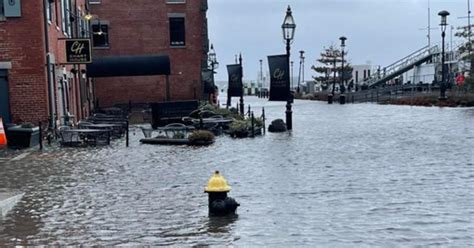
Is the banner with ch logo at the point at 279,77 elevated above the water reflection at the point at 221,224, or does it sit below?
above

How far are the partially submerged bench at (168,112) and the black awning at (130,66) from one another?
26.5 feet

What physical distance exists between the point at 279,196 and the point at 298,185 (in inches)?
43.8

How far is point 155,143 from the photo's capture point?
20.8 meters

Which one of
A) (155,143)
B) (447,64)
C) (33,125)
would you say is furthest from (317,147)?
(447,64)

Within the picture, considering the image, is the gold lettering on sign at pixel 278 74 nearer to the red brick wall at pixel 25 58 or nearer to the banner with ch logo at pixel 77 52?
the banner with ch logo at pixel 77 52

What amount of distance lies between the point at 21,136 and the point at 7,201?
30.4ft

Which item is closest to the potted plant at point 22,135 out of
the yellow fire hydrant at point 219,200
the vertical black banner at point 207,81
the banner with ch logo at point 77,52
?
the banner with ch logo at point 77,52

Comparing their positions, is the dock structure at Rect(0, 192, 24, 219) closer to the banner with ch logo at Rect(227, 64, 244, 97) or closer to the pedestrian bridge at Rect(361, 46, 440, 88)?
the banner with ch logo at Rect(227, 64, 244, 97)

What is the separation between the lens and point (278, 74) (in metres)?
25.2

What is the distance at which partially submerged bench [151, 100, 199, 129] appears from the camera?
1051 inches

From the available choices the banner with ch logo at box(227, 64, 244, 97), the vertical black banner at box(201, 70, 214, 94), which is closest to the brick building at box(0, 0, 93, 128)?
the banner with ch logo at box(227, 64, 244, 97)

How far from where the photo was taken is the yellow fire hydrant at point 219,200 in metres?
9.11

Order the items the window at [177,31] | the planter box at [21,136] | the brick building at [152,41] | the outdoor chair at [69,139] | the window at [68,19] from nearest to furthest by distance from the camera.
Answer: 1. the planter box at [21,136]
2. the outdoor chair at [69,139]
3. the window at [68,19]
4. the brick building at [152,41]
5. the window at [177,31]

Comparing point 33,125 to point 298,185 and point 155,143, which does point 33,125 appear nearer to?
point 155,143
